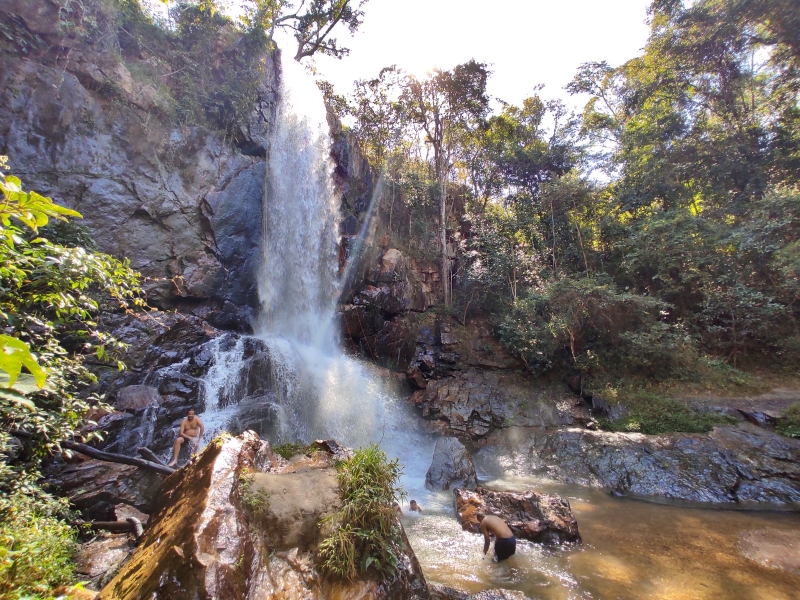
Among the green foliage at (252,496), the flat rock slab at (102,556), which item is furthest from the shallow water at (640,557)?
the flat rock slab at (102,556)

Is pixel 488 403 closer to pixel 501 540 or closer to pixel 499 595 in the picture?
pixel 501 540

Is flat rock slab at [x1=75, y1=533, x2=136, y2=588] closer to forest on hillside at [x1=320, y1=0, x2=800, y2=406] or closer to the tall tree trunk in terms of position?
forest on hillside at [x1=320, y1=0, x2=800, y2=406]

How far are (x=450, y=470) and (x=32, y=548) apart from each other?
7.99 metres

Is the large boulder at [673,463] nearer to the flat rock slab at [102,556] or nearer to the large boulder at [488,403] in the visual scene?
the large boulder at [488,403]

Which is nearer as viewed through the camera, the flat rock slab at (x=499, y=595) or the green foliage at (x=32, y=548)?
the green foliage at (x=32, y=548)

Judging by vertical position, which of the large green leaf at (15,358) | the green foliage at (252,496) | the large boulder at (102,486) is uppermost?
the large green leaf at (15,358)

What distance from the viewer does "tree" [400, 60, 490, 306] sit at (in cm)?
2041

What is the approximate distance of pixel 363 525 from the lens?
397 centimetres

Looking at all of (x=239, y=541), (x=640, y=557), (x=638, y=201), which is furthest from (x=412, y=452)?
(x=638, y=201)

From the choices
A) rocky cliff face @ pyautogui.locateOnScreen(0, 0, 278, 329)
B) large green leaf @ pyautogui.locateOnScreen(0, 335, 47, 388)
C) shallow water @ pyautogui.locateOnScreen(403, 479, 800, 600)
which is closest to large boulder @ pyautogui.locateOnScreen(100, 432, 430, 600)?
shallow water @ pyautogui.locateOnScreen(403, 479, 800, 600)

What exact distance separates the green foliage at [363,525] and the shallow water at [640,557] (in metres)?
1.95

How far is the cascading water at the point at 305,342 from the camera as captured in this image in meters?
11.2

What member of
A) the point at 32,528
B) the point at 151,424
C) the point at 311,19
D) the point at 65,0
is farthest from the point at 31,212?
the point at 311,19

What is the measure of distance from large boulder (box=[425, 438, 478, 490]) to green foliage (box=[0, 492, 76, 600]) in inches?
278
